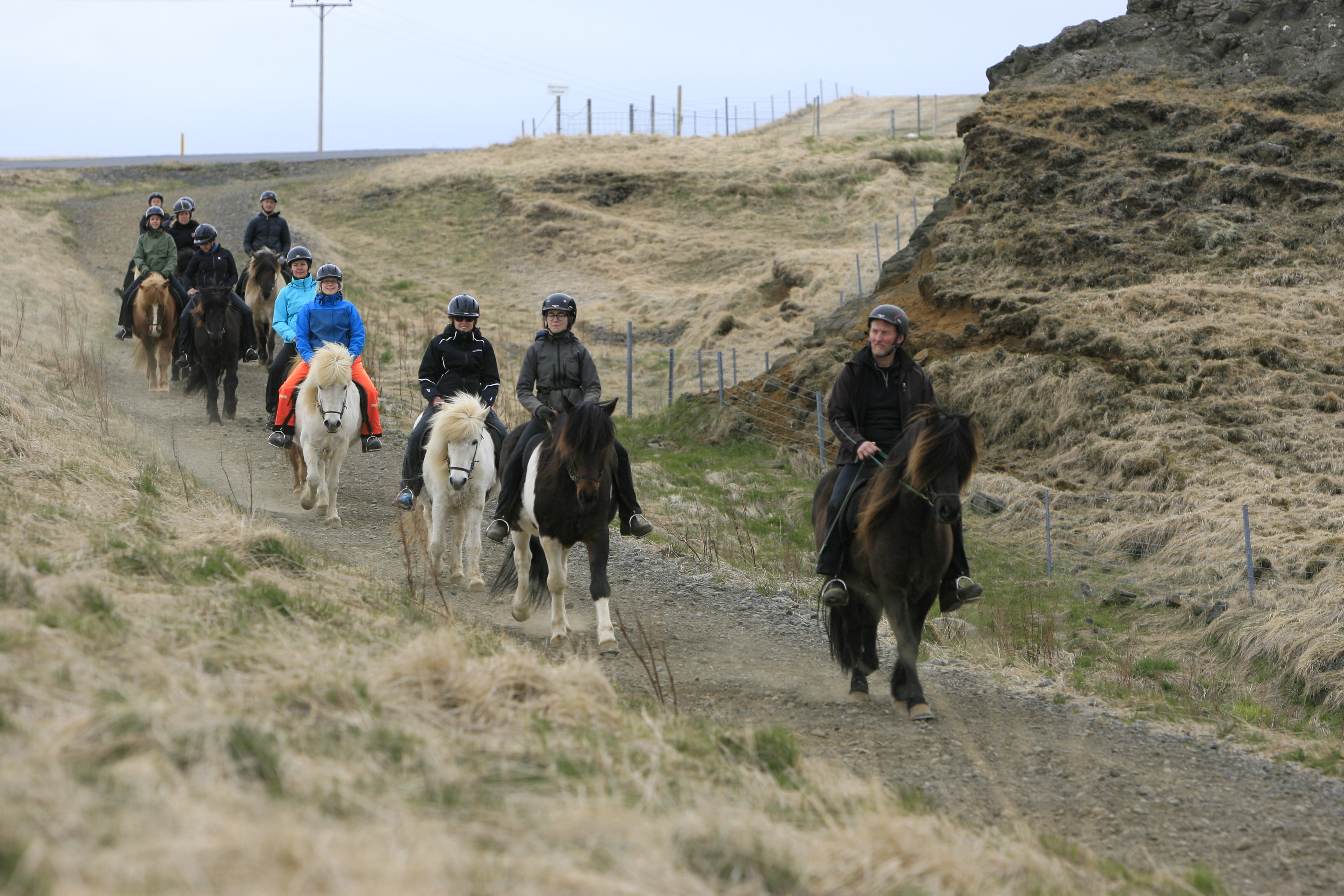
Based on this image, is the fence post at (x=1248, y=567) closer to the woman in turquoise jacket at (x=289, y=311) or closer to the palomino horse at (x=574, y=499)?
the palomino horse at (x=574, y=499)

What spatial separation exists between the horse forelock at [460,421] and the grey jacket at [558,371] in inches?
26.5

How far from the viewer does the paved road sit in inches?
1901

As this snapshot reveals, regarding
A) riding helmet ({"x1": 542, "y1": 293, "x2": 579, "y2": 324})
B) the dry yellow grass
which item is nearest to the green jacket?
riding helmet ({"x1": 542, "y1": 293, "x2": 579, "y2": 324})

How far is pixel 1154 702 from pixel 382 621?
5.56 m

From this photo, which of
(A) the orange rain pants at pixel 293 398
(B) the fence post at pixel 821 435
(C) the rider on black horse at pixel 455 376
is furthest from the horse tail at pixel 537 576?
(B) the fence post at pixel 821 435

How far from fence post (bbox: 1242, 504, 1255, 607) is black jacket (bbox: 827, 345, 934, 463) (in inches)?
169

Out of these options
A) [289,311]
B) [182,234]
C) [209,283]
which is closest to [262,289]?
[209,283]

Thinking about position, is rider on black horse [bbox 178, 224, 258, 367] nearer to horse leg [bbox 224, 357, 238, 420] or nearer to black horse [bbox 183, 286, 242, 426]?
black horse [bbox 183, 286, 242, 426]

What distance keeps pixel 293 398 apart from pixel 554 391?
429 cm

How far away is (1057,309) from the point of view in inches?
695

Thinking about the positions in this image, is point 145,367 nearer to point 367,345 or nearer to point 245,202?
point 367,345

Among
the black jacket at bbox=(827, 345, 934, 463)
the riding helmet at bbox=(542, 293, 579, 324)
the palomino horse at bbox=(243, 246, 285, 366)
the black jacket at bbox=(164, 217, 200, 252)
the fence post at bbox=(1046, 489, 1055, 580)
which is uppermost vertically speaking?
the black jacket at bbox=(164, 217, 200, 252)

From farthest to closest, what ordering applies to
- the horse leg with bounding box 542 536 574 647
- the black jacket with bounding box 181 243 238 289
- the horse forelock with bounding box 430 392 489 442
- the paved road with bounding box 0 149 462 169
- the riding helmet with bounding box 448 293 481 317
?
1. the paved road with bounding box 0 149 462 169
2. the black jacket with bounding box 181 243 238 289
3. the riding helmet with bounding box 448 293 481 317
4. the horse forelock with bounding box 430 392 489 442
5. the horse leg with bounding box 542 536 574 647

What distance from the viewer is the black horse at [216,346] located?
16.1 metres
